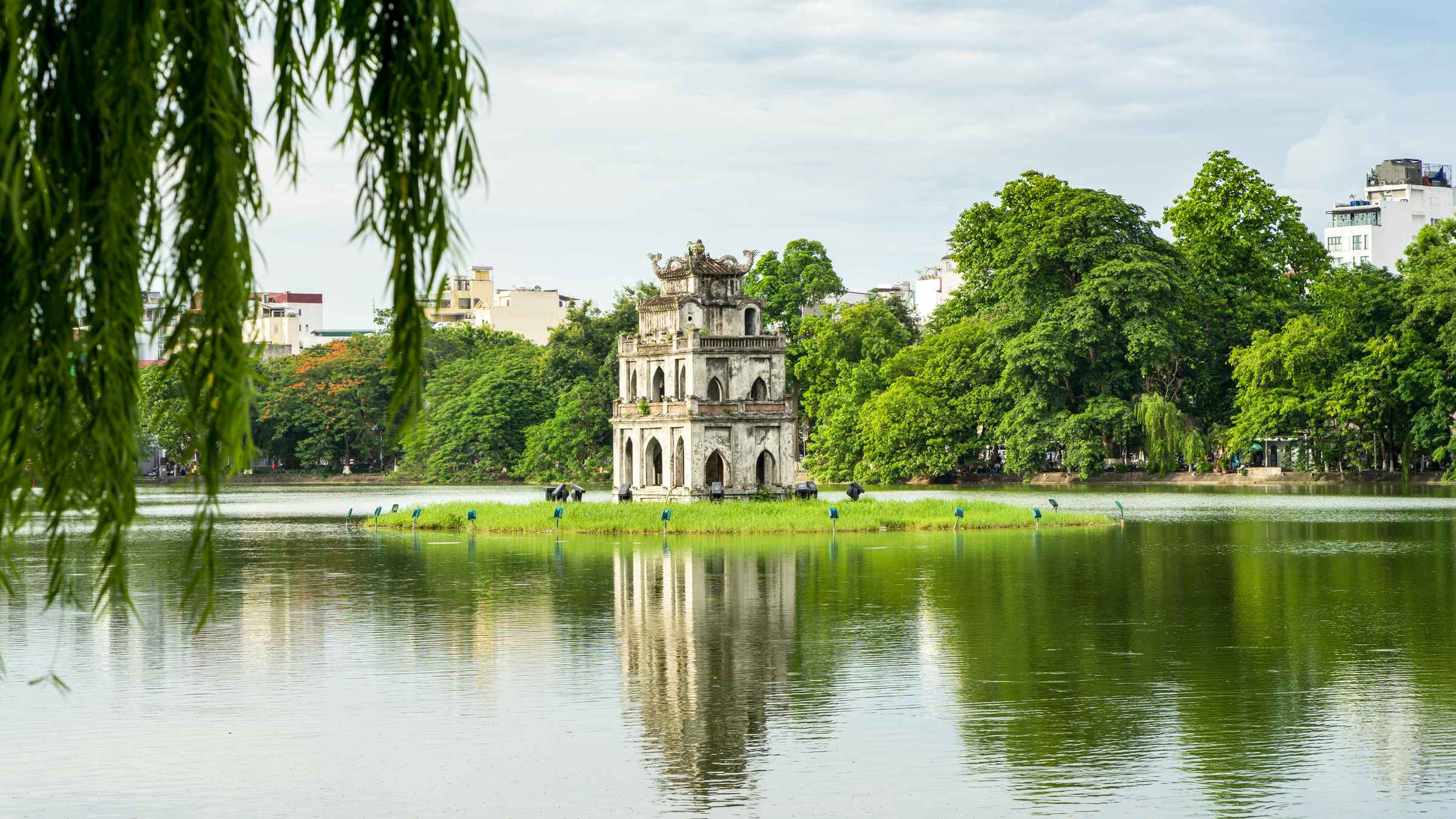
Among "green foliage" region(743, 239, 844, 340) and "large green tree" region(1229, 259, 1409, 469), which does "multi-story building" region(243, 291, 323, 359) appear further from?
"large green tree" region(1229, 259, 1409, 469)

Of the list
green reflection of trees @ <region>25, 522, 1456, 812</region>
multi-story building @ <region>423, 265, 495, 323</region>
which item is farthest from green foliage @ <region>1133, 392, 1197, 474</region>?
multi-story building @ <region>423, 265, 495, 323</region>

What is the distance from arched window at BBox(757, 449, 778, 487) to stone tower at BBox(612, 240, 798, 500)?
29 mm

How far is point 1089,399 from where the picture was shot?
3391 inches

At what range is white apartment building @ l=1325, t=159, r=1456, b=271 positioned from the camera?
135625mm

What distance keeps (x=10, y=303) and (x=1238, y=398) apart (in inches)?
3269

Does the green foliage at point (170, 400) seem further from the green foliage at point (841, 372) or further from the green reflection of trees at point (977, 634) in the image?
the green foliage at point (841, 372)

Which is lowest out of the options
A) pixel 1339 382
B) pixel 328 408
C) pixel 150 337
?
pixel 150 337

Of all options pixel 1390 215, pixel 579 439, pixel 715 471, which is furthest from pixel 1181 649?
pixel 1390 215

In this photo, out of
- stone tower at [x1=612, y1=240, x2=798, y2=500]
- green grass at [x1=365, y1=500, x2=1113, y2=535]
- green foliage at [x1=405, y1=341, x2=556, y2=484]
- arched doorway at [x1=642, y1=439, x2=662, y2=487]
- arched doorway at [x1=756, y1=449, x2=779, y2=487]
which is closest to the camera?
green grass at [x1=365, y1=500, x2=1113, y2=535]

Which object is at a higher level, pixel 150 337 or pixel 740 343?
pixel 740 343

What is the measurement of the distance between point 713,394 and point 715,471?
2.56 metres

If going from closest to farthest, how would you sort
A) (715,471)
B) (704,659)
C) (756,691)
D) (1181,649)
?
(756,691) < (704,659) < (1181,649) < (715,471)

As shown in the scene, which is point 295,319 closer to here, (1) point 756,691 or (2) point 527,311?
(2) point 527,311

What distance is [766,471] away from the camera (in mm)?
58594
